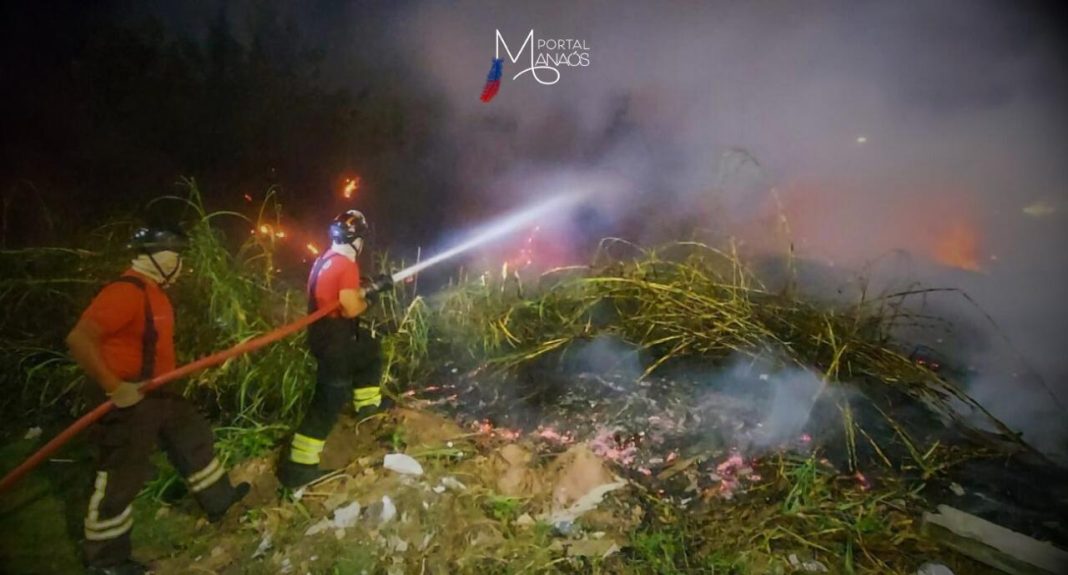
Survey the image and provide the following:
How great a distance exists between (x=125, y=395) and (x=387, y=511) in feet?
5.54

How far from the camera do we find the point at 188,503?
12.8 feet

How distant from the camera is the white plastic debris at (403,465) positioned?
157 inches

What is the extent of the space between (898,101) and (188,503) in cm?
921

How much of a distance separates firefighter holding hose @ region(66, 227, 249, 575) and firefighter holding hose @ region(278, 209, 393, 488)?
85 centimetres

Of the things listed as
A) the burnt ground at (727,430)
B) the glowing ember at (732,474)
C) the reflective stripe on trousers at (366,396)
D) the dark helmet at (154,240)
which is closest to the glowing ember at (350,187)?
the burnt ground at (727,430)

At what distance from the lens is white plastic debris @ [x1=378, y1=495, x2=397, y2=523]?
11.9 feet

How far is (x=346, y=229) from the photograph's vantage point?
3992 millimetres

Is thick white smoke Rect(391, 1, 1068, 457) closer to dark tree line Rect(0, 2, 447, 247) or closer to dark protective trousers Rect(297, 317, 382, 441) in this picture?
dark tree line Rect(0, 2, 447, 247)

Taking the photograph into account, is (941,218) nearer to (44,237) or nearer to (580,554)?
(580,554)

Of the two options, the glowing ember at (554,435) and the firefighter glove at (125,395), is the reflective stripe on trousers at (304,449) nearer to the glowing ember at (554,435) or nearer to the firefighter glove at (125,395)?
the firefighter glove at (125,395)

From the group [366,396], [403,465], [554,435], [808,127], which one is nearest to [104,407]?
[366,396]

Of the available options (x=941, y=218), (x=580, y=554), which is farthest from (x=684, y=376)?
(x=941, y=218)

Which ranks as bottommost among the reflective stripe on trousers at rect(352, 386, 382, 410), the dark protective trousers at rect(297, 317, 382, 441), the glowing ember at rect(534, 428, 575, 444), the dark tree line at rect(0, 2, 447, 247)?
the glowing ember at rect(534, 428, 575, 444)

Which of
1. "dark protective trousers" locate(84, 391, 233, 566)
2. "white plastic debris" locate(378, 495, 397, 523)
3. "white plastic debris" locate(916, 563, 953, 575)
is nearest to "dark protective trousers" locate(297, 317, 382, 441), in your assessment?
Result: "white plastic debris" locate(378, 495, 397, 523)
